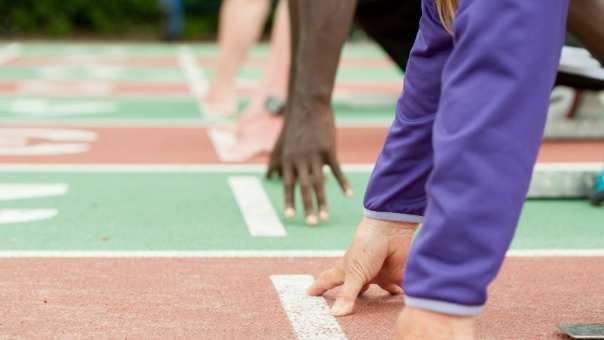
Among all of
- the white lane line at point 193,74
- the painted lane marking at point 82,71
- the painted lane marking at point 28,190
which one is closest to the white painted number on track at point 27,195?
the painted lane marking at point 28,190

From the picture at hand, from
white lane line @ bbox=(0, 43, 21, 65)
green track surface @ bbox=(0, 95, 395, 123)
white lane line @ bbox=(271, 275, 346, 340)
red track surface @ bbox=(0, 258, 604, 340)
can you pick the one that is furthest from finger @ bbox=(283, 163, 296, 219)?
white lane line @ bbox=(0, 43, 21, 65)

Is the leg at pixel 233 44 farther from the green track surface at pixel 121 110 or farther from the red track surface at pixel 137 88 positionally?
the red track surface at pixel 137 88

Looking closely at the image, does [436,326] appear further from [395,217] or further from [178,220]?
[178,220]

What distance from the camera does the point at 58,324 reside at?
2893mm

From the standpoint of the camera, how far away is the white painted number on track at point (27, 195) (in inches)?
169

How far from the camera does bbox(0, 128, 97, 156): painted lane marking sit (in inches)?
237

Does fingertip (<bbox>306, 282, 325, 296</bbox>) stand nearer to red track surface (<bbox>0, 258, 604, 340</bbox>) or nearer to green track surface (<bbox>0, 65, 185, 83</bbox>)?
red track surface (<bbox>0, 258, 604, 340</bbox>)

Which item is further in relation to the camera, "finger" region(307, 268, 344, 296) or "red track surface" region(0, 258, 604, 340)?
"finger" region(307, 268, 344, 296)

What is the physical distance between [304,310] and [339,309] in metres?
0.09

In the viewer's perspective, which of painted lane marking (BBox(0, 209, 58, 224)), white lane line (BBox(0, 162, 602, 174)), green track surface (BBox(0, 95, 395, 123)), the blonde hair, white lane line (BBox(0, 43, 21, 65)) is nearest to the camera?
the blonde hair

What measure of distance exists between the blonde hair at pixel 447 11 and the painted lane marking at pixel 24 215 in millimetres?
2202

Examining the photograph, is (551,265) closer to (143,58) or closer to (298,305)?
(298,305)

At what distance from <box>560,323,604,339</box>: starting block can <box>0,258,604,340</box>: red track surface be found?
0.03 m

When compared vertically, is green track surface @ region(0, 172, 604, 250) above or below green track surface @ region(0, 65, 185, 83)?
above
